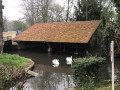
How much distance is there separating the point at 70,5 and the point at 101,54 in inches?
771

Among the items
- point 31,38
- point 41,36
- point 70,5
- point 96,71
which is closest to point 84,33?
point 41,36

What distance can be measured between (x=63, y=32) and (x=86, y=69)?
1272cm

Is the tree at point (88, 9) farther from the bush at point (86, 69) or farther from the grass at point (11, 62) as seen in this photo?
the bush at point (86, 69)

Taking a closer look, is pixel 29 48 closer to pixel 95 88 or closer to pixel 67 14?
pixel 67 14

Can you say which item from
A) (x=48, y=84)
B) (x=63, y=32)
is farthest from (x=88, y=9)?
(x=48, y=84)

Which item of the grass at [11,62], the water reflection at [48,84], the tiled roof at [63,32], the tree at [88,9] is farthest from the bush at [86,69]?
the tree at [88,9]

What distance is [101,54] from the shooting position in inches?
363

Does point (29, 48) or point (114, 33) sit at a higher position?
point (114, 33)

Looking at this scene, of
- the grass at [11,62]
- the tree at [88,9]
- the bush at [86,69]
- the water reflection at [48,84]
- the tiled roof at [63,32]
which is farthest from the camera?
the tree at [88,9]

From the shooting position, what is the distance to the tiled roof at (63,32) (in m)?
15.8

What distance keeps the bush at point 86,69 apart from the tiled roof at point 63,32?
901 cm

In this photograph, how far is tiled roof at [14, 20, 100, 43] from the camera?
1580cm

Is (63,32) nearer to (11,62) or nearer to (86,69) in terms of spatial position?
(11,62)

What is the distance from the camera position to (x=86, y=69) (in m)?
5.45
